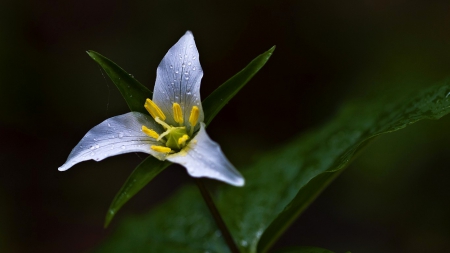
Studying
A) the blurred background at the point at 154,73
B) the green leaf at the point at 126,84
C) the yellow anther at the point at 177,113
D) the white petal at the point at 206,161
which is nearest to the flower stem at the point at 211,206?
the white petal at the point at 206,161

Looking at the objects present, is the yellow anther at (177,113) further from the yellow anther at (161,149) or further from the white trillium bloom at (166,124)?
the yellow anther at (161,149)

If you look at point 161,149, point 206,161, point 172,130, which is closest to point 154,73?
point 172,130

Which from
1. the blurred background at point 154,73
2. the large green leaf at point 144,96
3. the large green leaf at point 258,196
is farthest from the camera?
the blurred background at point 154,73

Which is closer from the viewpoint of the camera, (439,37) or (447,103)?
(447,103)

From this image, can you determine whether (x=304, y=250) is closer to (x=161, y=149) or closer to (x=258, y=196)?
(x=161, y=149)

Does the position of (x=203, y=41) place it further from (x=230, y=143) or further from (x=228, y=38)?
(x=230, y=143)

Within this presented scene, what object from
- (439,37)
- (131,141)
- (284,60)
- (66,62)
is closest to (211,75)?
(284,60)
